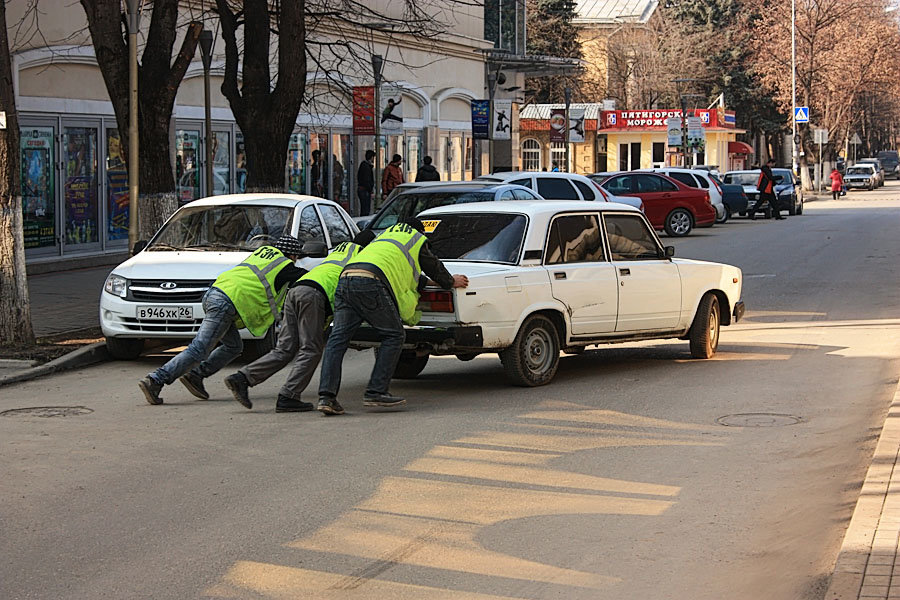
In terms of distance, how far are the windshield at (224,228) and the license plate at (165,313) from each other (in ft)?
3.55

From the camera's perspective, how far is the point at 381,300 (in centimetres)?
1005

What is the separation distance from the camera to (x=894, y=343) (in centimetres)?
1418

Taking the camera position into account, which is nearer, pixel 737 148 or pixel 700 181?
pixel 700 181

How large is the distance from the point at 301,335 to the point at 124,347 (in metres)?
3.95

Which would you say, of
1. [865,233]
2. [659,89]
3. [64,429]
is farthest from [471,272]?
[659,89]

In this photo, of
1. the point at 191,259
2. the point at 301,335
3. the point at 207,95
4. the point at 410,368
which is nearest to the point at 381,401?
the point at 301,335

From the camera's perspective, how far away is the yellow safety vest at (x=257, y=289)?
10461mm

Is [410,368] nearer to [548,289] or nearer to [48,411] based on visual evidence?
[548,289]

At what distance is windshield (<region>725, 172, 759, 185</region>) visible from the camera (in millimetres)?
46250

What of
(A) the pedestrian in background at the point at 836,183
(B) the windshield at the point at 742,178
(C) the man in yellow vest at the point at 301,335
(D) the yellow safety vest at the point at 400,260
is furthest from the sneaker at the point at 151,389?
(A) the pedestrian in background at the point at 836,183

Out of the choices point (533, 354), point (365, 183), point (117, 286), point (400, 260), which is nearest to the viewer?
point (400, 260)

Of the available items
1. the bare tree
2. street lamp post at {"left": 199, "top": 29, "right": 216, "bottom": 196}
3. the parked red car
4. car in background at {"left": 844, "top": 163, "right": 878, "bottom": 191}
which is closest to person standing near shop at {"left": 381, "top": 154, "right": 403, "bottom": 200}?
the parked red car

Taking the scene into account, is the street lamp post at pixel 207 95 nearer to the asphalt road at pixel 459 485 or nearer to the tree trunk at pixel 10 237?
the tree trunk at pixel 10 237

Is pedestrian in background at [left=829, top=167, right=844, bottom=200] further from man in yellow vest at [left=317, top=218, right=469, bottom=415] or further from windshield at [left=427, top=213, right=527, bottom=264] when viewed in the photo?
man in yellow vest at [left=317, top=218, right=469, bottom=415]
